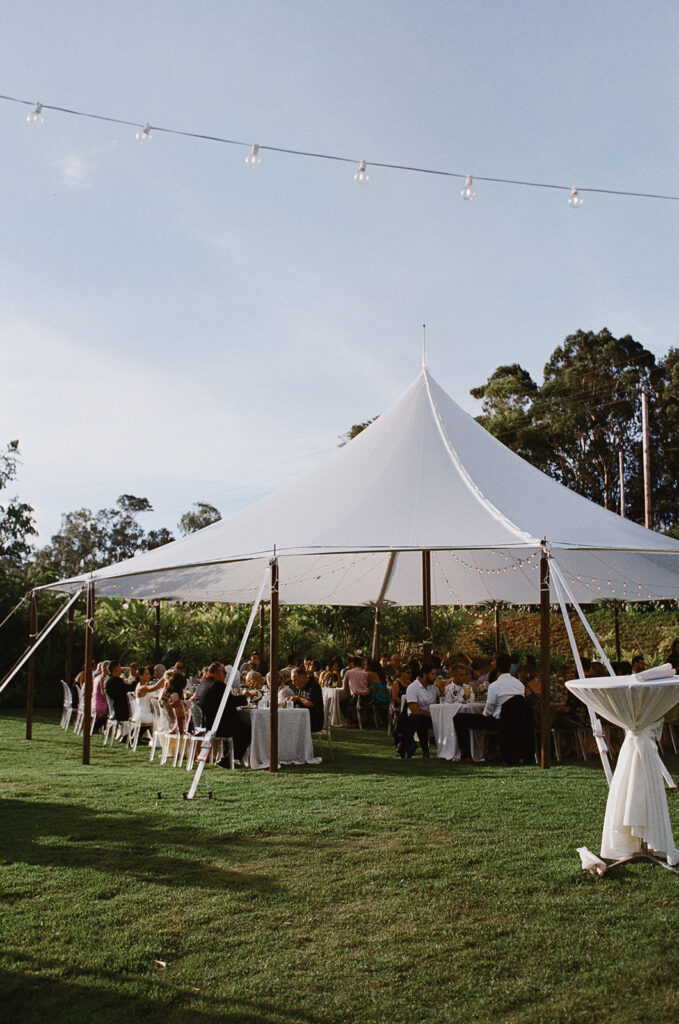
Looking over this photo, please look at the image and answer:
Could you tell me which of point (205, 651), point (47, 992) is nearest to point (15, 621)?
point (205, 651)

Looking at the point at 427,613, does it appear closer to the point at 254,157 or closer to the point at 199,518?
the point at 254,157

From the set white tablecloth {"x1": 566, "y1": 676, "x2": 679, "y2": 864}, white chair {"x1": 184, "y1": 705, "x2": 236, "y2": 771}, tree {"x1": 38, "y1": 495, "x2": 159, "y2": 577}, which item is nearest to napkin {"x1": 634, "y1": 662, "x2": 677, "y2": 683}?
white tablecloth {"x1": 566, "y1": 676, "x2": 679, "y2": 864}

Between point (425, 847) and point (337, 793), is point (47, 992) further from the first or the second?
point (337, 793)

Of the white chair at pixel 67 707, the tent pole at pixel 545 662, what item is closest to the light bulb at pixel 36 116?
the tent pole at pixel 545 662

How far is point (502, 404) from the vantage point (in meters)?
36.3

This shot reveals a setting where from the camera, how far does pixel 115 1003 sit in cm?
319

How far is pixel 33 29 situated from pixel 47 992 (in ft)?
19.0

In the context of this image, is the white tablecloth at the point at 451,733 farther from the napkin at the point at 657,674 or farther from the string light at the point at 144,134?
the string light at the point at 144,134

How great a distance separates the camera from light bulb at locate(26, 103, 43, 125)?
6.50m

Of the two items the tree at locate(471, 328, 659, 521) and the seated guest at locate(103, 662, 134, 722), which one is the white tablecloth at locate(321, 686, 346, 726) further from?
the tree at locate(471, 328, 659, 521)

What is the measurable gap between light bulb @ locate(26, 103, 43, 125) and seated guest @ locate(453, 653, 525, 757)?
21.4 ft

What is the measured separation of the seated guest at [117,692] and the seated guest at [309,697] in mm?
2477

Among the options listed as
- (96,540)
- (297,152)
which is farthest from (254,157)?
(96,540)

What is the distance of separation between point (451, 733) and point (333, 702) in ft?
12.5
